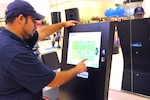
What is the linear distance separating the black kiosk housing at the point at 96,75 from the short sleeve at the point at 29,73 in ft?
0.72

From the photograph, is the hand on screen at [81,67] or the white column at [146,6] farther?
the white column at [146,6]

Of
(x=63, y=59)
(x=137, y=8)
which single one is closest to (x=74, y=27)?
(x=63, y=59)

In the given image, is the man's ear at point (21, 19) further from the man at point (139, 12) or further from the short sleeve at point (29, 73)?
the man at point (139, 12)

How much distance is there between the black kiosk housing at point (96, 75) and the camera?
2.96 feet

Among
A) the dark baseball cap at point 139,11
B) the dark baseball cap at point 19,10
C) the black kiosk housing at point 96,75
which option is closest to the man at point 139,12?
the dark baseball cap at point 139,11

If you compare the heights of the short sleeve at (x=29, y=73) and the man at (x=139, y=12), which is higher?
the man at (x=139, y=12)

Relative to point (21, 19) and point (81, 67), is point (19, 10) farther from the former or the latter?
point (81, 67)

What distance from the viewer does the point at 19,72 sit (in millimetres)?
881

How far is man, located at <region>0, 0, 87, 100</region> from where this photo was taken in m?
0.88

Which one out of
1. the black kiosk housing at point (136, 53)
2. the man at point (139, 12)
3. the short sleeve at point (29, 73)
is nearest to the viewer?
the short sleeve at point (29, 73)

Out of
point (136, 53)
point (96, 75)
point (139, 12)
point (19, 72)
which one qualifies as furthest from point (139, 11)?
point (19, 72)

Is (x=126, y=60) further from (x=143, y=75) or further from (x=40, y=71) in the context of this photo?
(x=40, y=71)

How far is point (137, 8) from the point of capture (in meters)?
1.53

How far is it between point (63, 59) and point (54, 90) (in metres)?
0.41
